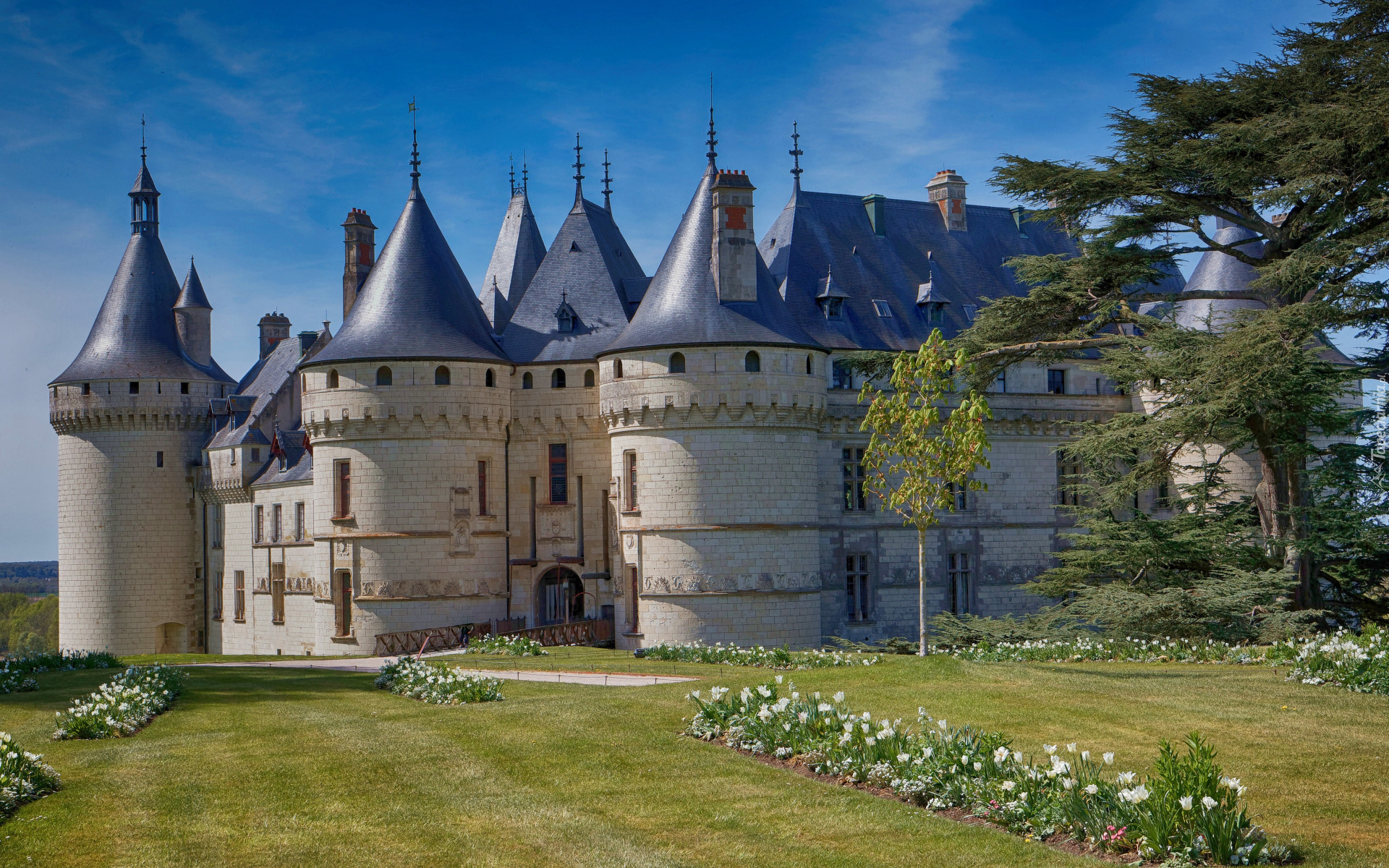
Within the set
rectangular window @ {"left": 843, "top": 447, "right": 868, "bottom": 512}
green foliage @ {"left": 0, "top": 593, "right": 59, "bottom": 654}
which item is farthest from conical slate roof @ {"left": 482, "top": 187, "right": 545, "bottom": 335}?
green foliage @ {"left": 0, "top": 593, "right": 59, "bottom": 654}

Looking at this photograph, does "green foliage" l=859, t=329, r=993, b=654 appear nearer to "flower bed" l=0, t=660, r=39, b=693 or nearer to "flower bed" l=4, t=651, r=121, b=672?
"flower bed" l=0, t=660, r=39, b=693

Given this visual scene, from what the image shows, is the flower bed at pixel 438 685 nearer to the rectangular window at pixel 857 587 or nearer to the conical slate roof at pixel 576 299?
the conical slate roof at pixel 576 299

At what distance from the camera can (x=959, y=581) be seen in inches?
1545

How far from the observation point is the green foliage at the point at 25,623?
104 metres

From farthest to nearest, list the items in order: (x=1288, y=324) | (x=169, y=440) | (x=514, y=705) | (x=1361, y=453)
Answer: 1. (x=169, y=440)
2. (x=1361, y=453)
3. (x=1288, y=324)
4. (x=514, y=705)

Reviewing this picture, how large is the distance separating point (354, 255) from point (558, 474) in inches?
521

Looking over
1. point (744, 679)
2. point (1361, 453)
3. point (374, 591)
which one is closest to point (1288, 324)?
point (1361, 453)

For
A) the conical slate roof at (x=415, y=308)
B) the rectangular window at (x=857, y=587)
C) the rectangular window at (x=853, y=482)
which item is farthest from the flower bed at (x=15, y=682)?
the rectangular window at (x=853, y=482)

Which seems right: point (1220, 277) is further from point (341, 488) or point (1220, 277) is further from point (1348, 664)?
point (341, 488)

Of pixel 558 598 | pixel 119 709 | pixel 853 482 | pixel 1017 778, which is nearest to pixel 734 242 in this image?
pixel 853 482

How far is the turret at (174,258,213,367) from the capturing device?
53656 mm

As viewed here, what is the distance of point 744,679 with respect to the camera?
20.2m

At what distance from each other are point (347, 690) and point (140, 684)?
10.9 feet

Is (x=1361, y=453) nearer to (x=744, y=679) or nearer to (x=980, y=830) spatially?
(x=744, y=679)
